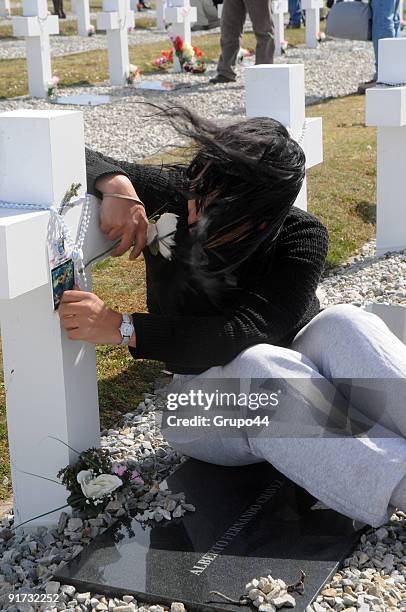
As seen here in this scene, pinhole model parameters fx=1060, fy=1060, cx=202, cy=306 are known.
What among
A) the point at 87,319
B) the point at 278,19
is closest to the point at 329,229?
the point at 87,319

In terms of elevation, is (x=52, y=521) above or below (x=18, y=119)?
below

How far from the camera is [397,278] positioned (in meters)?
4.87

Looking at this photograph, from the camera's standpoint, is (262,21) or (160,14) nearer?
(262,21)

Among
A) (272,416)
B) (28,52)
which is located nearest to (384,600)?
(272,416)

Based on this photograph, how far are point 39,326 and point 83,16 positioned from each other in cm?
1576

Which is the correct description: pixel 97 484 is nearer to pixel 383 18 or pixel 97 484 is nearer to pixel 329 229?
pixel 329 229

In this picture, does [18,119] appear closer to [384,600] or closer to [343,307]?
[343,307]

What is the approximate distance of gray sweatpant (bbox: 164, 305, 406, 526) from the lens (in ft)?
8.25

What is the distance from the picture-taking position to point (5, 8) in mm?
20234

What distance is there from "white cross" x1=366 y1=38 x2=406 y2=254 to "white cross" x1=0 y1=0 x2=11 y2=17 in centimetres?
1626

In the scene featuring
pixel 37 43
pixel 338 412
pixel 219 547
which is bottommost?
pixel 219 547

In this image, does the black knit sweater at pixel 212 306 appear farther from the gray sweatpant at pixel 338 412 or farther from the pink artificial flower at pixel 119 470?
the pink artificial flower at pixel 119 470

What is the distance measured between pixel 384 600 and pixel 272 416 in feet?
1.65

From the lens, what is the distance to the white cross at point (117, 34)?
11.9 metres
